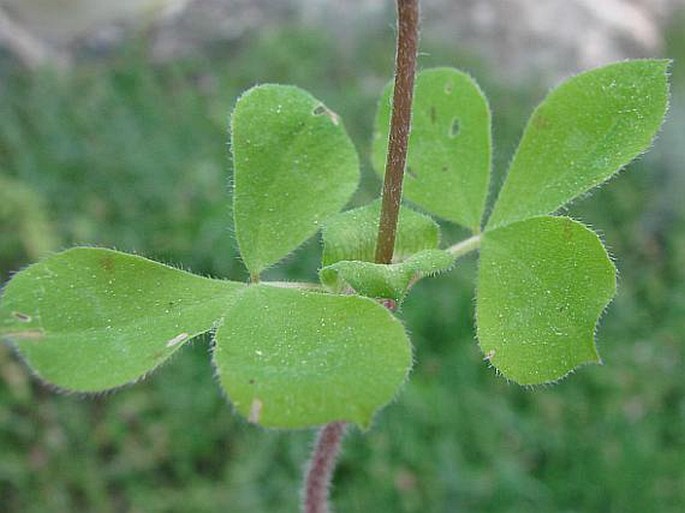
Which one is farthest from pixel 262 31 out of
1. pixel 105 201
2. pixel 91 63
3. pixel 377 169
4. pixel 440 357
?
pixel 377 169

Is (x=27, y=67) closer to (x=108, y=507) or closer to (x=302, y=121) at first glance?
(x=108, y=507)

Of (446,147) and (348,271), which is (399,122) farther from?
(446,147)

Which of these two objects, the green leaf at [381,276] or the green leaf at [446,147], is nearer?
the green leaf at [381,276]

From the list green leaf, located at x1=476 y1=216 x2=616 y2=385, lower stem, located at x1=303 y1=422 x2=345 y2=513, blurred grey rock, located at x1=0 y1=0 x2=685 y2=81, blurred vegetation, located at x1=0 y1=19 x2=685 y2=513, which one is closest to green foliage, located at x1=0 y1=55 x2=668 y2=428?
green leaf, located at x1=476 y1=216 x2=616 y2=385

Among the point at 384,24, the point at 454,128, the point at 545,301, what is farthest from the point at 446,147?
the point at 384,24

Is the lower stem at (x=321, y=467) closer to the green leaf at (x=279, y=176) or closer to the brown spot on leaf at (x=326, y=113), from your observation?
the green leaf at (x=279, y=176)

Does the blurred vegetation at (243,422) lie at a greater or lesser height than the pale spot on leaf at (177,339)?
lesser

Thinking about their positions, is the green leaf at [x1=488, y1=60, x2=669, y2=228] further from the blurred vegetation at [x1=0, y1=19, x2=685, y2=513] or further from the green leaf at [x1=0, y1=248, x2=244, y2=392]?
the blurred vegetation at [x1=0, y1=19, x2=685, y2=513]

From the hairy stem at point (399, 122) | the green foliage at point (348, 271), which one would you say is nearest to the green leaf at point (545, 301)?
the green foliage at point (348, 271)
